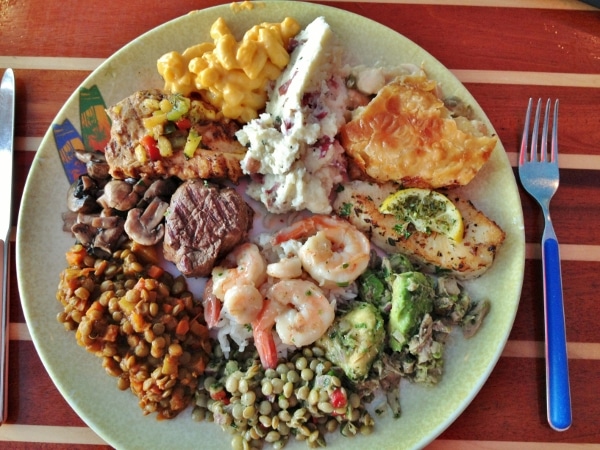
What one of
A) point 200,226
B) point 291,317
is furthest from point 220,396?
point 200,226

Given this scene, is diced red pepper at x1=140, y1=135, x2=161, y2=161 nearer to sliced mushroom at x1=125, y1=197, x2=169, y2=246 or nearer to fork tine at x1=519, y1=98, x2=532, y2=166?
sliced mushroom at x1=125, y1=197, x2=169, y2=246

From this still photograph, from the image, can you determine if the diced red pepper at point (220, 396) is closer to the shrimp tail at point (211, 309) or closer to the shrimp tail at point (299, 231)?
the shrimp tail at point (211, 309)

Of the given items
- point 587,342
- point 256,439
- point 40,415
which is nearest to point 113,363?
point 40,415

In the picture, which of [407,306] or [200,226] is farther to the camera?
[200,226]

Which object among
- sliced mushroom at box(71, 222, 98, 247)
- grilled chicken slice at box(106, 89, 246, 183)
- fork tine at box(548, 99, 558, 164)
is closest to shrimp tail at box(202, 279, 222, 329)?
grilled chicken slice at box(106, 89, 246, 183)

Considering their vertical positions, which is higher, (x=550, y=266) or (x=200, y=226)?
(x=200, y=226)

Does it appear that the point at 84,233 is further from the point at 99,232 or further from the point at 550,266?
the point at 550,266

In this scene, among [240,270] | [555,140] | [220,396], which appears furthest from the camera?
[555,140]
